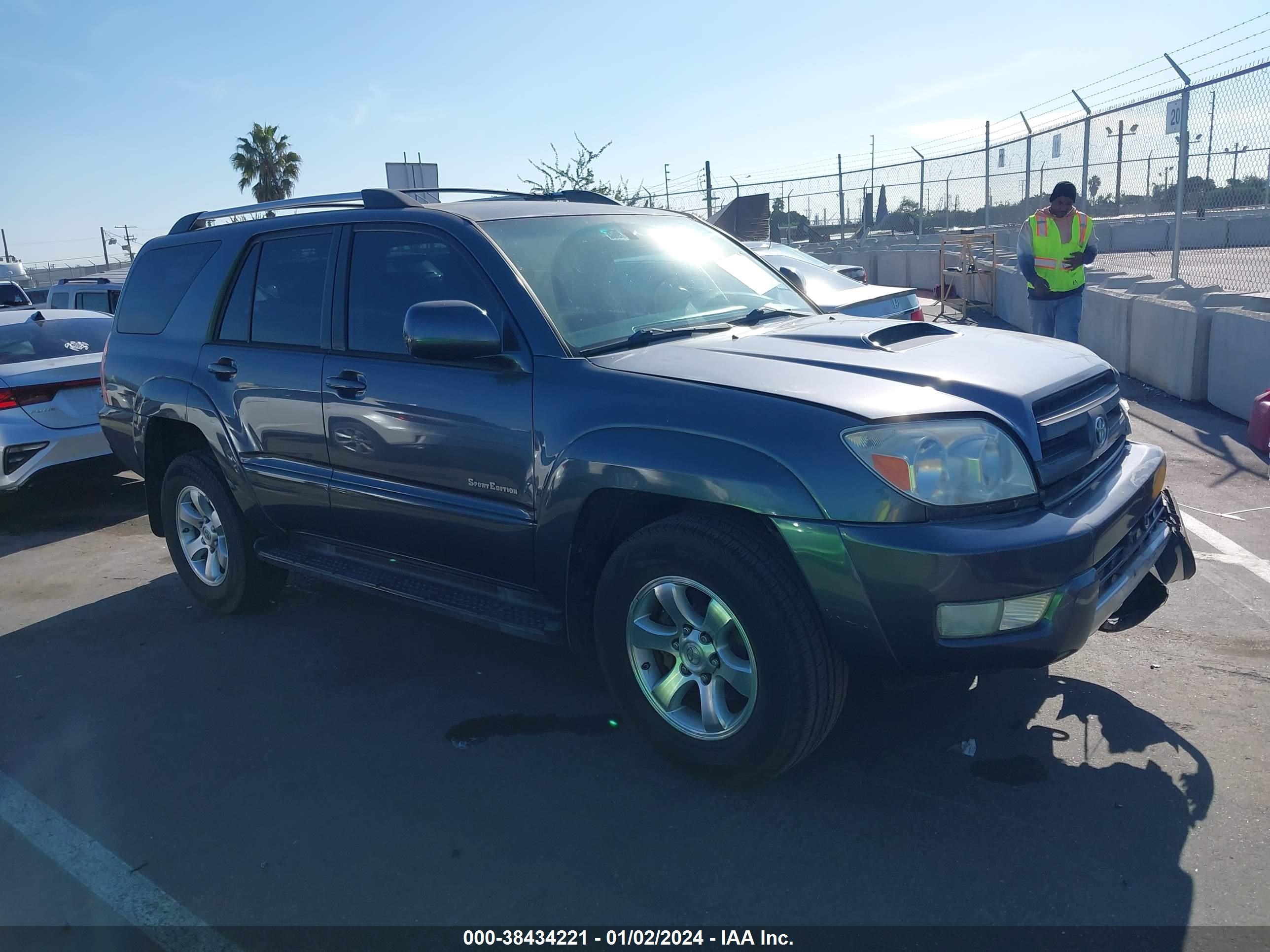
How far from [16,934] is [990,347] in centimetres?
351

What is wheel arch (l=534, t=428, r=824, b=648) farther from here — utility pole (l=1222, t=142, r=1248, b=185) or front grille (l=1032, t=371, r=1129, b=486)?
utility pole (l=1222, t=142, r=1248, b=185)

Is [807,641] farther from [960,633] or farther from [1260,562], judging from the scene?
[1260,562]

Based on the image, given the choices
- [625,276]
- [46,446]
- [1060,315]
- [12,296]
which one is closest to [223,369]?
[625,276]

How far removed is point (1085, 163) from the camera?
13141 mm

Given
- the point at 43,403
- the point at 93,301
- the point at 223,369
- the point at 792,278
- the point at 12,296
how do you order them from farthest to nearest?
the point at 12,296, the point at 93,301, the point at 43,403, the point at 792,278, the point at 223,369

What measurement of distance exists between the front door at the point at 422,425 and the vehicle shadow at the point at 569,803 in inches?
25.3

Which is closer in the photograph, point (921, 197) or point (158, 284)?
point (158, 284)

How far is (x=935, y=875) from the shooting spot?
2.74m

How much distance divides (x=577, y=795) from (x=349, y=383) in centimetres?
188

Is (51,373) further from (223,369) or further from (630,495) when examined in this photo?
(630,495)

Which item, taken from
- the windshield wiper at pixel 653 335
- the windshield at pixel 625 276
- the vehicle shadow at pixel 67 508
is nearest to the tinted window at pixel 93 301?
the vehicle shadow at pixel 67 508

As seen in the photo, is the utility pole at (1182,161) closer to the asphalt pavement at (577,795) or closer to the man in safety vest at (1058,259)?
the man in safety vest at (1058,259)

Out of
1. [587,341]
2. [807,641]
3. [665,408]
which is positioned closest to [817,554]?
[807,641]

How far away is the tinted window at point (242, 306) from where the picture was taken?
4.72m
